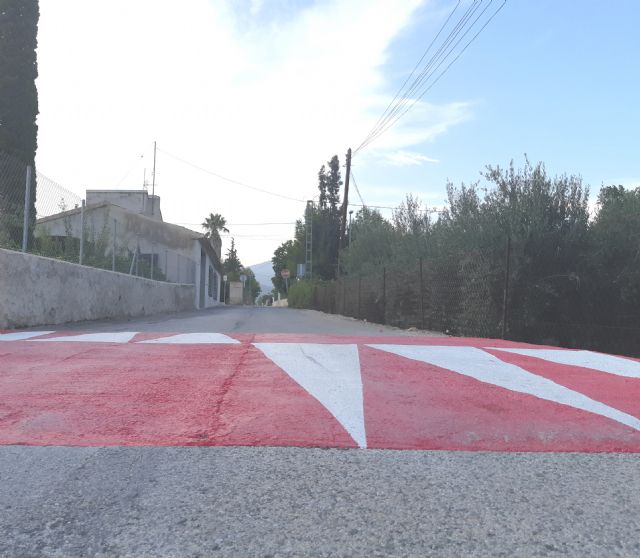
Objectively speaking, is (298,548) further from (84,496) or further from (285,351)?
(285,351)

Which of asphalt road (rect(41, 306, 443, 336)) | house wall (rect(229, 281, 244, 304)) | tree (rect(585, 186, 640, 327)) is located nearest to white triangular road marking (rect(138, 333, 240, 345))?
asphalt road (rect(41, 306, 443, 336))

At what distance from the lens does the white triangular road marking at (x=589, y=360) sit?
6.25 meters

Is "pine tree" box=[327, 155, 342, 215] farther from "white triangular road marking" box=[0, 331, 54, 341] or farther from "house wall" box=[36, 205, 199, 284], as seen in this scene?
"white triangular road marking" box=[0, 331, 54, 341]

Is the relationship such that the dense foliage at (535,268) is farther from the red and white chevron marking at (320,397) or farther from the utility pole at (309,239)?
the utility pole at (309,239)

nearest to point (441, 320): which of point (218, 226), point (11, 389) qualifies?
point (11, 389)

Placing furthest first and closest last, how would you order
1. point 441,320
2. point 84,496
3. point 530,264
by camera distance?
point 441,320 < point 530,264 < point 84,496

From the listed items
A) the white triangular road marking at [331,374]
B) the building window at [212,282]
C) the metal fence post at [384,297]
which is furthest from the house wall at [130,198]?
the white triangular road marking at [331,374]

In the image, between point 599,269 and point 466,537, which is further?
point 599,269

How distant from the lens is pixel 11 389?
15.9 ft

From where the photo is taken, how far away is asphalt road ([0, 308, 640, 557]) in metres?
2.47

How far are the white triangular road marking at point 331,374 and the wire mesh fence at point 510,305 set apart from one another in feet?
18.8

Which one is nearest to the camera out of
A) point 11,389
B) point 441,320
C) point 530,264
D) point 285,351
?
point 11,389

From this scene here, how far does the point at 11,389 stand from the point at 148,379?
3.60 ft

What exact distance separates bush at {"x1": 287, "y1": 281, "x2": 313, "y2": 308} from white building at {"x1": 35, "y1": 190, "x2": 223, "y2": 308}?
24.2 ft
